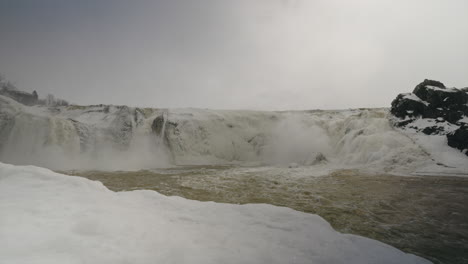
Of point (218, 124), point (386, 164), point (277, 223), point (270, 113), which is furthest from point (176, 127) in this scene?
point (277, 223)

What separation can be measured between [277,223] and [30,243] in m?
2.24

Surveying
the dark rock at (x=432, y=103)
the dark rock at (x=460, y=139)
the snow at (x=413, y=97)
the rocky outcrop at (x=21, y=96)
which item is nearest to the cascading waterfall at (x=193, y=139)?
the dark rock at (x=432, y=103)

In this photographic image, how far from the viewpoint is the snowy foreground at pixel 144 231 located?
5.75 ft

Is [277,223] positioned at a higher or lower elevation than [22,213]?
lower

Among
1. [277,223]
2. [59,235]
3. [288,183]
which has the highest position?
[59,235]

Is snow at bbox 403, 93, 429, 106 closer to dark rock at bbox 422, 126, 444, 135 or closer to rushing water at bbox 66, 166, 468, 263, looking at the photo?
dark rock at bbox 422, 126, 444, 135

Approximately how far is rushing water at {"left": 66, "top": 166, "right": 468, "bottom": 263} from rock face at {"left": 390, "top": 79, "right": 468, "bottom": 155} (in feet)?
15.3

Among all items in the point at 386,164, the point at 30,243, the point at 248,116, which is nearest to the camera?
the point at 30,243

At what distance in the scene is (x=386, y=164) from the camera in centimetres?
1003

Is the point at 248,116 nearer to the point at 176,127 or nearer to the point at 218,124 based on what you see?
the point at 218,124

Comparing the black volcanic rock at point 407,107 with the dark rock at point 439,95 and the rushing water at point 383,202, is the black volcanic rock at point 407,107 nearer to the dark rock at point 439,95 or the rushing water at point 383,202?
the dark rock at point 439,95

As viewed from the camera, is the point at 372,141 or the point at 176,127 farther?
the point at 176,127

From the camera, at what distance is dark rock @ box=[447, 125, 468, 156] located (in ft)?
31.2

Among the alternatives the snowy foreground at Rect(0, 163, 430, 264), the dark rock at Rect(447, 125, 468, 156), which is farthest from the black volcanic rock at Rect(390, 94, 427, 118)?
the snowy foreground at Rect(0, 163, 430, 264)
